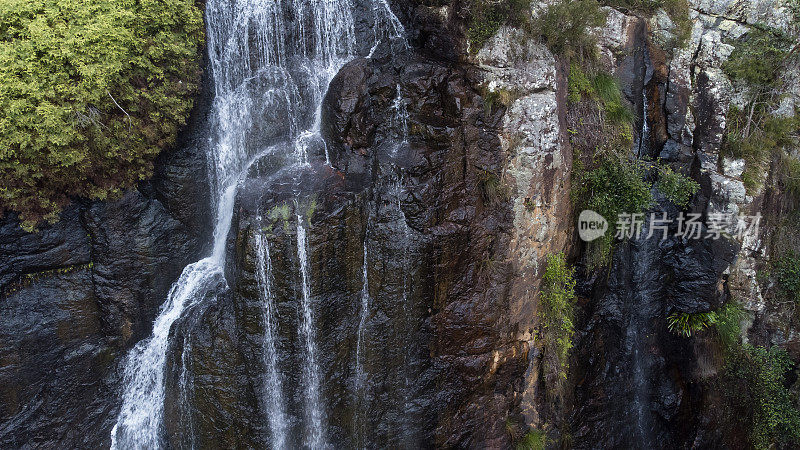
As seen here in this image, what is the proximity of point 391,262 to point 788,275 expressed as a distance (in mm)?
6487

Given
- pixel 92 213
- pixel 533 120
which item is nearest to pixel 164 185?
pixel 92 213

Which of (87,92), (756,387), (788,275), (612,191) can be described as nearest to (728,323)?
(756,387)

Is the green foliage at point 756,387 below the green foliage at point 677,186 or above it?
below

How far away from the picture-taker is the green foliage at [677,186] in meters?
7.34

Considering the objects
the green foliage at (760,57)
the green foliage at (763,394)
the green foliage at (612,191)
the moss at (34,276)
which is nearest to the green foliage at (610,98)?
the green foliage at (612,191)

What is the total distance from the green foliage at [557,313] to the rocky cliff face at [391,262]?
0.18m

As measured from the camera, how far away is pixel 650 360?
7.82m

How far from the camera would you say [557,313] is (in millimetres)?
7043

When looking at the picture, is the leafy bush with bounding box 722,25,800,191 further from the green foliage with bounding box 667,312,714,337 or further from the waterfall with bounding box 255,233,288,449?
the waterfall with bounding box 255,233,288,449

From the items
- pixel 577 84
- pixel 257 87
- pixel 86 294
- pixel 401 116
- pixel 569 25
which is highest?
pixel 569 25

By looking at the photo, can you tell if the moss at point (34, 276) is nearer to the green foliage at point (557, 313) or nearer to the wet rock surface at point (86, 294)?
the wet rock surface at point (86, 294)

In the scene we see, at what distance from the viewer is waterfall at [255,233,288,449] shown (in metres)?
6.24

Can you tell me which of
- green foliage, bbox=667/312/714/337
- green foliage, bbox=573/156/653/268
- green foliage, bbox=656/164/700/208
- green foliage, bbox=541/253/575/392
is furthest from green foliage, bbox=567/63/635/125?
green foliage, bbox=667/312/714/337

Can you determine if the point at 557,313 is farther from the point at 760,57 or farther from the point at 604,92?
the point at 760,57
